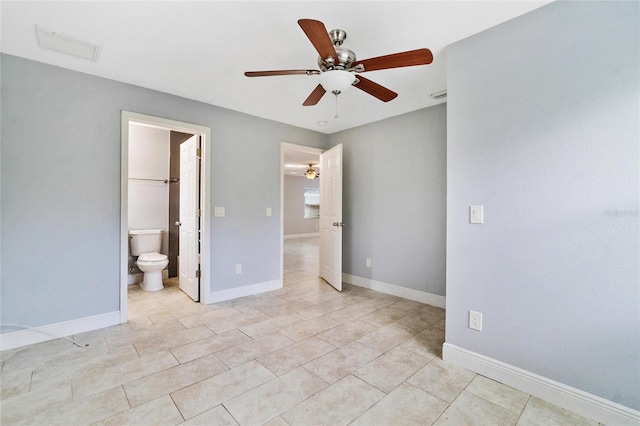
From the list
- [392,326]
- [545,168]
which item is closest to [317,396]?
[392,326]

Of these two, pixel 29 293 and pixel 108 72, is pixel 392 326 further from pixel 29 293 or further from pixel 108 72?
pixel 108 72

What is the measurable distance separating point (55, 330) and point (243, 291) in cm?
183

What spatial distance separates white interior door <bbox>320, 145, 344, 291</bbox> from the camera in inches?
159

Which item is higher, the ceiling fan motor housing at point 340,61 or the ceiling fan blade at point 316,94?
the ceiling fan motor housing at point 340,61

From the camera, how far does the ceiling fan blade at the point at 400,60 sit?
1615 mm

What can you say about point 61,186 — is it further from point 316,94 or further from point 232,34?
point 316,94

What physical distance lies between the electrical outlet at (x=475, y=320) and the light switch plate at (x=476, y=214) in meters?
0.66

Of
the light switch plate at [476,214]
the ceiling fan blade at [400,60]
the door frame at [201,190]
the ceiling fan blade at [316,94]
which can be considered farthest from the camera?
the door frame at [201,190]

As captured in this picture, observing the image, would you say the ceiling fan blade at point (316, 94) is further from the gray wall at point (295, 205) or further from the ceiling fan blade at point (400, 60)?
the gray wall at point (295, 205)

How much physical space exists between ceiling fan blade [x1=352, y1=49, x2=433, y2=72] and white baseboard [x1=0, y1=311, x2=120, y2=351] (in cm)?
322

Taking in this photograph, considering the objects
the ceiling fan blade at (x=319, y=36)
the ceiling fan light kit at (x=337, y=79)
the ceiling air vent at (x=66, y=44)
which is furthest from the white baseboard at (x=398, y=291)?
the ceiling air vent at (x=66, y=44)

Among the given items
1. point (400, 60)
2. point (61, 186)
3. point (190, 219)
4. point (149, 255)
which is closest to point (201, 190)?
point (190, 219)

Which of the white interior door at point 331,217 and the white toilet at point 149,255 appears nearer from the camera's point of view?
the white toilet at point 149,255

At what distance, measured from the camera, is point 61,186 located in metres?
2.52
